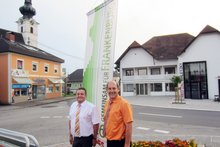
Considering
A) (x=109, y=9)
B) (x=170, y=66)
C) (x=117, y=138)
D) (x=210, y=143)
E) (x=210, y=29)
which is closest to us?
(x=117, y=138)

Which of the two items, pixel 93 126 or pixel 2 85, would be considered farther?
pixel 2 85

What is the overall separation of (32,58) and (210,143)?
1231 inches

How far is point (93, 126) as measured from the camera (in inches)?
172

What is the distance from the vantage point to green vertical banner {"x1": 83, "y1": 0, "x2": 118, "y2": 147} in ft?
16.7

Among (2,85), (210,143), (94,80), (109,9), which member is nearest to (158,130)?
(210,143)

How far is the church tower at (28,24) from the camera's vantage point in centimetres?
5156

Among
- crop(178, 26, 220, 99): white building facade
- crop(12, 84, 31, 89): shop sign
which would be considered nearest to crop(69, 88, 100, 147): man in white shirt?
crop(12, 84, 31, 89): shop sign

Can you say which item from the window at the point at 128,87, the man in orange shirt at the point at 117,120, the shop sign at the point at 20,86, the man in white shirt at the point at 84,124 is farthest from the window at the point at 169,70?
the man in orange shirt at the point at 117,120

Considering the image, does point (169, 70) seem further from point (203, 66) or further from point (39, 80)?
point (39, 80)

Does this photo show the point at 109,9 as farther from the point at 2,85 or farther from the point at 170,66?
the point at 170,66

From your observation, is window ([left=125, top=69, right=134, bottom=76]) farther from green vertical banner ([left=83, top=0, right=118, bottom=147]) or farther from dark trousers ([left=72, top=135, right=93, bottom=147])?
dark trousers ([left=72, top=135, right=93, bottom=147])

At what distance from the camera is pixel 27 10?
174 ft

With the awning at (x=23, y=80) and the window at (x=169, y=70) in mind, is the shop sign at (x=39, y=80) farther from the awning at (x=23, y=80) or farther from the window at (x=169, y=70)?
the window at (x=169, y=70)

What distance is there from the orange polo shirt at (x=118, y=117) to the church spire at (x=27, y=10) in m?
54.5
